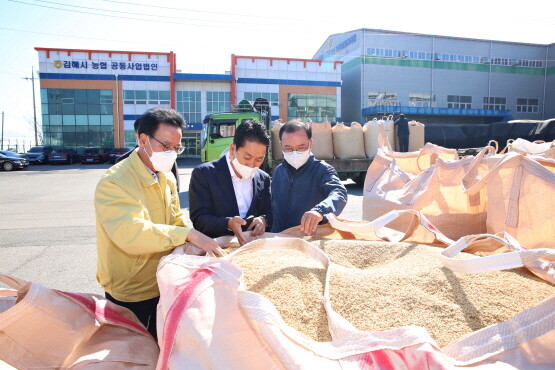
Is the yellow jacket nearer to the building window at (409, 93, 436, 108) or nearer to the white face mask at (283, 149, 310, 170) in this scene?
the white face mask at (283, 149, 310, 170)

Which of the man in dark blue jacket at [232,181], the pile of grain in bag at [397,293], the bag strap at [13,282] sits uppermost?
the man in dark blue jacket at [232,181]

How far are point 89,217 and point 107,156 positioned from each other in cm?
2181

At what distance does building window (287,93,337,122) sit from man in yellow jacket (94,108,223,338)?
32638mm

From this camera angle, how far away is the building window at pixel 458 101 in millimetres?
39438

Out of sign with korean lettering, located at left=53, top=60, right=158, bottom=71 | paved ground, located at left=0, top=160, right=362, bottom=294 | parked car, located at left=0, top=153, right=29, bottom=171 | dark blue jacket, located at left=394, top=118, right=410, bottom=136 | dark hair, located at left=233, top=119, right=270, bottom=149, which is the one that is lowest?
paved ground, located at left=0, top=160, right=362, bottom=294

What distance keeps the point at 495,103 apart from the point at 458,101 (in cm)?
453

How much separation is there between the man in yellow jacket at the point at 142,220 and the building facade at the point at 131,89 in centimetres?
3078

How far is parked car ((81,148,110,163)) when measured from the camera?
86.9ft

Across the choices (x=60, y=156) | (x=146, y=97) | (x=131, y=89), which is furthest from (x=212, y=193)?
(x=131, y=89)

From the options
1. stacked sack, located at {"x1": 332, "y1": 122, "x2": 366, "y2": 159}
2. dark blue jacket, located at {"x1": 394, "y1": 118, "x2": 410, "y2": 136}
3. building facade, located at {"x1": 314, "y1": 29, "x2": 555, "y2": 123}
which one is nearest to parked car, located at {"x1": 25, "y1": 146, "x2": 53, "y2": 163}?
stacked sack, located at {"x1": 332, "y1": 122, "x2": 366, "y2": 159}

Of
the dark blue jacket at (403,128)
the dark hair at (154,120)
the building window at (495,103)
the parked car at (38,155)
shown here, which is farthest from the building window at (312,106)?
the dark hair at (154,120)

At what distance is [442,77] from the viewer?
1528 inches

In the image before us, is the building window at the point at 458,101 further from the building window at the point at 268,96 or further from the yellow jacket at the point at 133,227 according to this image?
the yellow jacket at the point at 133,227

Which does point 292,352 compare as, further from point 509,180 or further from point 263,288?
point 509,180
